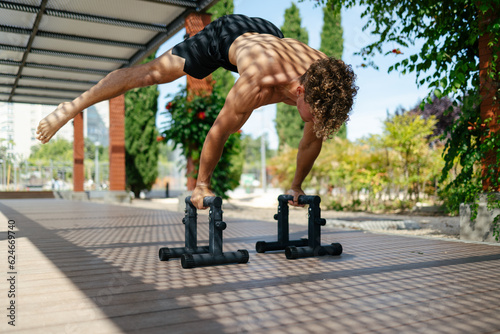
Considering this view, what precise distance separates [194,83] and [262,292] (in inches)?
265

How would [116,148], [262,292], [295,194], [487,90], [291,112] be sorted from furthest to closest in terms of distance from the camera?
[291,112] → [116,148] → [487,90] → [295,194] → [262,292]

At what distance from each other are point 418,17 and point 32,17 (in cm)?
676

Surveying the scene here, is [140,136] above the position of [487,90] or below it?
above

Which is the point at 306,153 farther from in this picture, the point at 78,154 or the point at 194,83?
the point at 78,154

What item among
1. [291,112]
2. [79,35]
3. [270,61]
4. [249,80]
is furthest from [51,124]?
[291,112]

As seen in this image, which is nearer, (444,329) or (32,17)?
(444,329)

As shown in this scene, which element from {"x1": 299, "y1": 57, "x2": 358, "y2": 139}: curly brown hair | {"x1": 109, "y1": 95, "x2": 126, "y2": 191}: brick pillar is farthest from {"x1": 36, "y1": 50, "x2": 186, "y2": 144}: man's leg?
{"x1": 109, "y1": 95, "x2": 126, "y2": 191}: brick pillar

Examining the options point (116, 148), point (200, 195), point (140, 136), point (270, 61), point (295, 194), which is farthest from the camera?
point (140, 136)

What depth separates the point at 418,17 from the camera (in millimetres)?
3840

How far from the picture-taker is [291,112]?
2261 centimetres

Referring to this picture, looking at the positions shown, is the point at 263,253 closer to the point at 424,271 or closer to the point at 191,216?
the point at 191,216

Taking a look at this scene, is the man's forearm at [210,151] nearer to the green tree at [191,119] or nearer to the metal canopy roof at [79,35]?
the green tree at [191,119]

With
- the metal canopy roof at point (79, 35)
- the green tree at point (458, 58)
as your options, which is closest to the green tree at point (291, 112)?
the metal canopy roof at point (79, 35)

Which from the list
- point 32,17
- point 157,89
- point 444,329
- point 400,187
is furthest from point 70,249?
point 157,89
